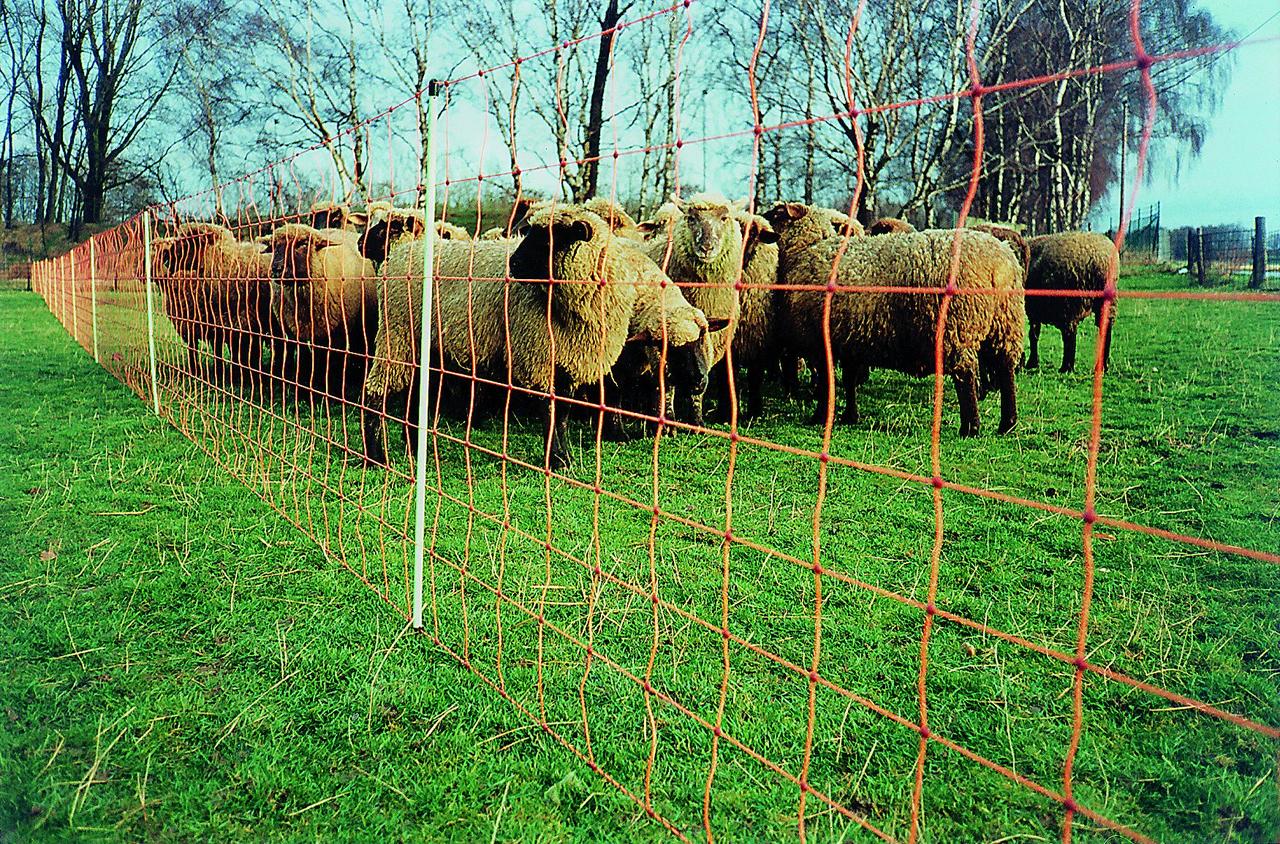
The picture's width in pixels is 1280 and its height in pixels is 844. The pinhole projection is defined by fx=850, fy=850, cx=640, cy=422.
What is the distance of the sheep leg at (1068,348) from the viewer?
30.9 feet

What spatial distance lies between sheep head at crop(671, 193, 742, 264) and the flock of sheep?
12mm

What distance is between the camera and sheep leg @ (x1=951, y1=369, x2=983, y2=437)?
6.49 meters

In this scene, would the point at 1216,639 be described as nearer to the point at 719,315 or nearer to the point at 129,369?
the point at 719,315

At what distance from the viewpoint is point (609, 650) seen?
121 inches

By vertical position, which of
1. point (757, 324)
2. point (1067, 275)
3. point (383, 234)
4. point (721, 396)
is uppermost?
point (383, 234)

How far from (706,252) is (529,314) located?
62.8 inches

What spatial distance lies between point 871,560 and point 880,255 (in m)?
3.45

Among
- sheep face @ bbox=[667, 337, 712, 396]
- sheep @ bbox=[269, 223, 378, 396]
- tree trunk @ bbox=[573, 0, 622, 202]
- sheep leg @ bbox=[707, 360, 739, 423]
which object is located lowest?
sheep leg @ bbox=[707, 360, 739, 423]

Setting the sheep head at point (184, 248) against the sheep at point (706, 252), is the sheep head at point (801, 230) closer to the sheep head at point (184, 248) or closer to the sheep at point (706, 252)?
the sheep at point (706, 252)

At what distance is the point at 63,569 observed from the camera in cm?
391

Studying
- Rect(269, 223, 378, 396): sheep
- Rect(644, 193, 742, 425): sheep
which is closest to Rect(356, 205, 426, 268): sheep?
Rect(269, 223, 378, 396): sheep

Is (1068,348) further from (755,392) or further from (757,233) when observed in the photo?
(757,233)

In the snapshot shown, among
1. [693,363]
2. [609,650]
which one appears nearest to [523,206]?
[693,363]

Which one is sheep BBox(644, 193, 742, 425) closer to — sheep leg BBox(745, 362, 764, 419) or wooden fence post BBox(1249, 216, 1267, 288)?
sheep leg BBox(745, 362, 764, 419)
